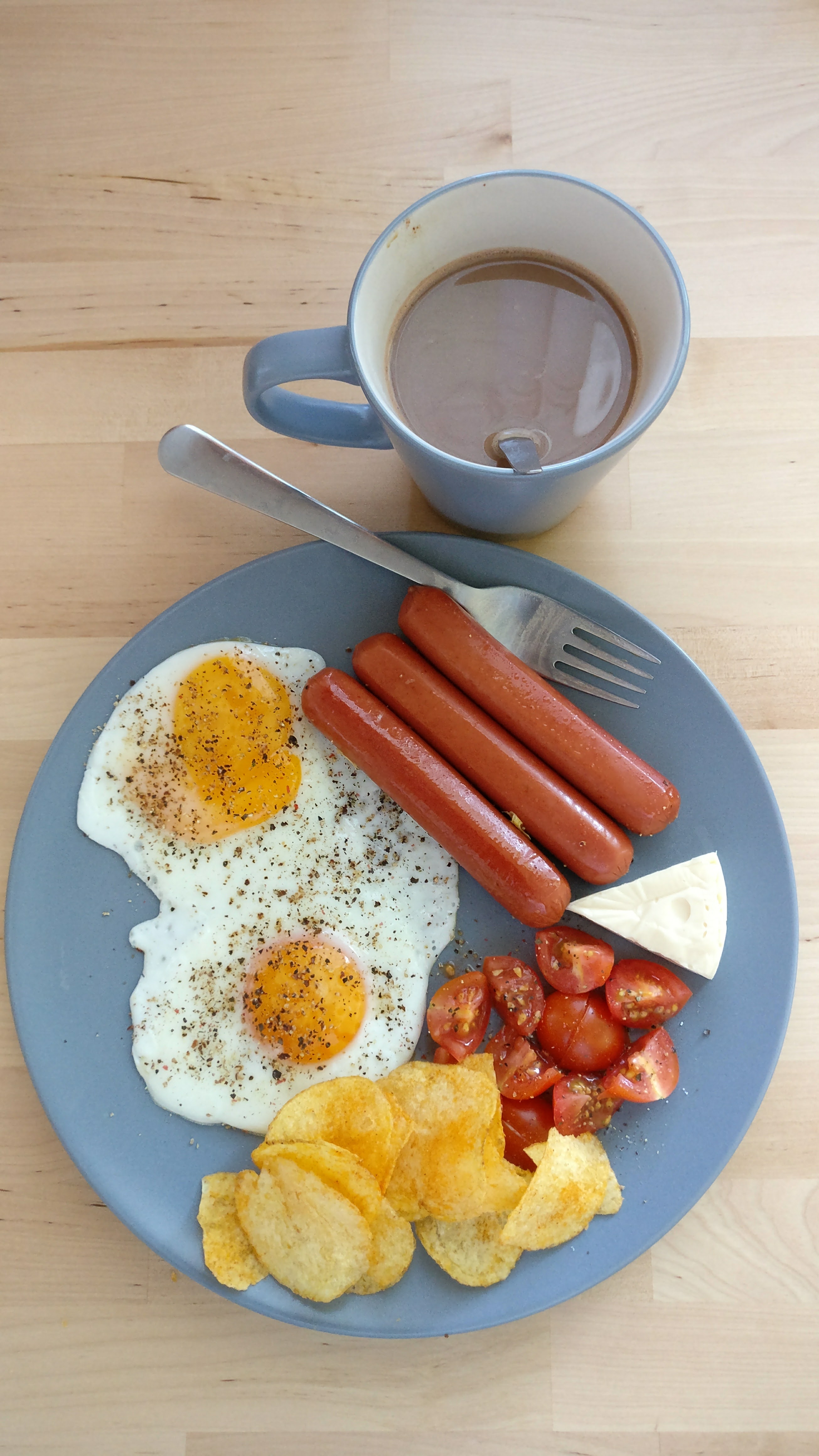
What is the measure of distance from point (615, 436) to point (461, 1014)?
83 centimetres

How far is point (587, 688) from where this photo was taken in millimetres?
1505

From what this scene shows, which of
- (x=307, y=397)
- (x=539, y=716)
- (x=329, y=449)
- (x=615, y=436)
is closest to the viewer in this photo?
(x=615, y=436)

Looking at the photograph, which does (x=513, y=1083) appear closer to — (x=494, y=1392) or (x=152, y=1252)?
(x=494, y=1392)

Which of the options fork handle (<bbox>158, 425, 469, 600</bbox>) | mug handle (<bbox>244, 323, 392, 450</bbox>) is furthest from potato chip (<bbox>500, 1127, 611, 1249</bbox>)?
mug handle (<bbox>244, 323, 392, 450</bbox>)

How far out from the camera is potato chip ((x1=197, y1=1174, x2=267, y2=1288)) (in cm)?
137

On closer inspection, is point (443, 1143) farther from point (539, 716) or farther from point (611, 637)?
point (611, 637)

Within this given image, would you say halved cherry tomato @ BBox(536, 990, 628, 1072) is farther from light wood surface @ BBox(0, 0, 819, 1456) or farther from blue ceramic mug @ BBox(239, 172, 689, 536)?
blue ceramic mug @ BBox(239, 172, 689, 536)

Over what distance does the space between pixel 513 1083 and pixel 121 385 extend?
129 cm

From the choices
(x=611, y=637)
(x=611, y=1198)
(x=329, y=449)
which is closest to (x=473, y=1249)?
(x=611, y=1198)

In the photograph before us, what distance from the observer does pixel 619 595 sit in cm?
162

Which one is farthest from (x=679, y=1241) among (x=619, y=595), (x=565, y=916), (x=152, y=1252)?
(x=619, y=595)

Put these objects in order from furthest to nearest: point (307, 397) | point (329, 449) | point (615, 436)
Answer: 1. point (329, 449)
2. point (307, 397)
3. point (615, 436)

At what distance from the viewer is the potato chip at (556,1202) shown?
1.34m

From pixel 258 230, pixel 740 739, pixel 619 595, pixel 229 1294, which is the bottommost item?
pixel 229 1294
